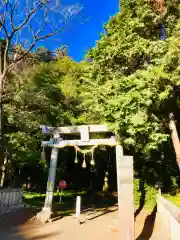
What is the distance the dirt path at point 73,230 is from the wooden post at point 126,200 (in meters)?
1.80

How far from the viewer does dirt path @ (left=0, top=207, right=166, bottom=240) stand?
25.3 feet

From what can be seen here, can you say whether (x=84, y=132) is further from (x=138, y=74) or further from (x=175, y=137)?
(x=175, y=137)

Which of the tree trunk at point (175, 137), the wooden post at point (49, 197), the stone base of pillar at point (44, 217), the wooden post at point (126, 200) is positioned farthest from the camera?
the tree trunk at point (175, 137)

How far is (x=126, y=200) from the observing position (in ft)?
21.5

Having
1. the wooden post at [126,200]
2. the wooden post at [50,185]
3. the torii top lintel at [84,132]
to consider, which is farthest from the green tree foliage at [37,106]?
the wooden post at [126,200]

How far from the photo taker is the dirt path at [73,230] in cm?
771

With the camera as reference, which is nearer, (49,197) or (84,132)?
(49,197)

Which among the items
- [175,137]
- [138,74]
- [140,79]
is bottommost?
[175,137]

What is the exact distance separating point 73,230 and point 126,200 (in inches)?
125

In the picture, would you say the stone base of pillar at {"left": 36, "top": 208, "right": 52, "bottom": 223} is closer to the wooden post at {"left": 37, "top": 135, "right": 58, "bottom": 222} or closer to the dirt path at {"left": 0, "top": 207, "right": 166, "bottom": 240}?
the wooden post at {"left": 37, "top": 135, "right": 58, "bottom": 222}

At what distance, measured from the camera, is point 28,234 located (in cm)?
790

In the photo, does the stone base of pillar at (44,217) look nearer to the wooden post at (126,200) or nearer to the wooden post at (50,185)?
the wooden post at (50,185)

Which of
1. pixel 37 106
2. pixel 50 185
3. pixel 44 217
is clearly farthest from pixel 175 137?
pixel 37 106

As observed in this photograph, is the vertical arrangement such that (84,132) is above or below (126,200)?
above
